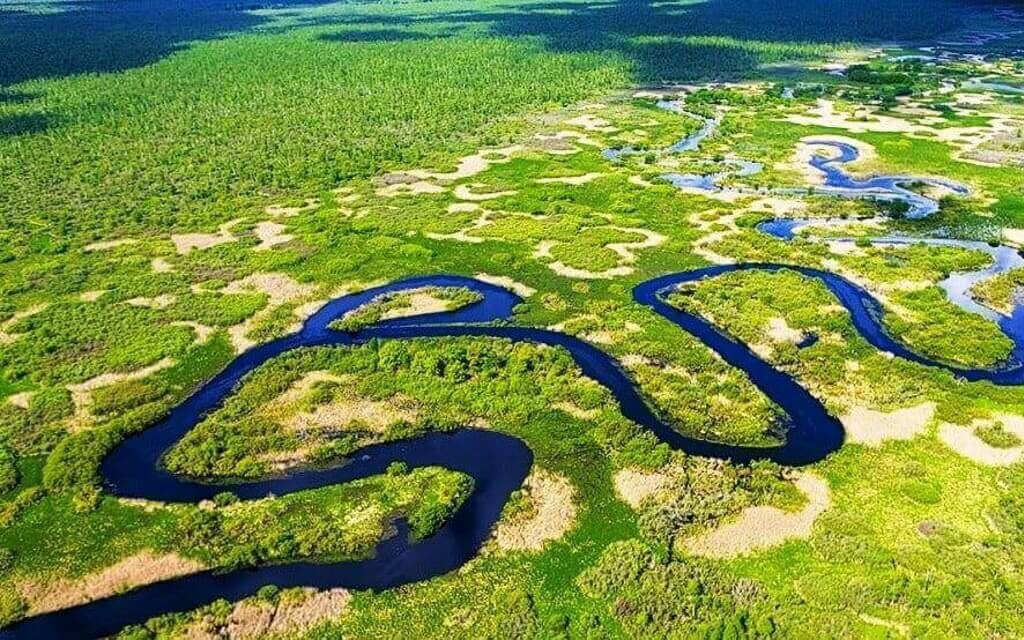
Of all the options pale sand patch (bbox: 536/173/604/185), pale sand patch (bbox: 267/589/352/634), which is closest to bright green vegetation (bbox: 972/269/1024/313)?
pale sand patch (bbox: 536/173/604/185)

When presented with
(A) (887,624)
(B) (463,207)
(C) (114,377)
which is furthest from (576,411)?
(B) (463,207)

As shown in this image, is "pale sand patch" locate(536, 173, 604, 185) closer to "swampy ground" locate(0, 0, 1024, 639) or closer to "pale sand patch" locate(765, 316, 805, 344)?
"swampy ground" locate(0, 0, 1024, 639)

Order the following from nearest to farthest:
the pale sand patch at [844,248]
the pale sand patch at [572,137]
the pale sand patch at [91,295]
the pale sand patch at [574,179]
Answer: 1. the pale sand patch at [91,295]
2. the pale sand patch at [844,248]
3. the pale sand patch at [574,179]
4. the pale sand patch at [572,137]

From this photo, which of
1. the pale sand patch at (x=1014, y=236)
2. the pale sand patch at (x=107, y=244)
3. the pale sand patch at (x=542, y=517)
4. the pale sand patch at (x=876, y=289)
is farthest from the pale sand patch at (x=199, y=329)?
the pale sand patch at (x=1014, y=236)

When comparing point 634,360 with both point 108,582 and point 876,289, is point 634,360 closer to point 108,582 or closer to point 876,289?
point 876,289

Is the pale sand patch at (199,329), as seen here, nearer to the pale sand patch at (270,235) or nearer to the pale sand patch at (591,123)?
the pale sand patch at (270,235)
